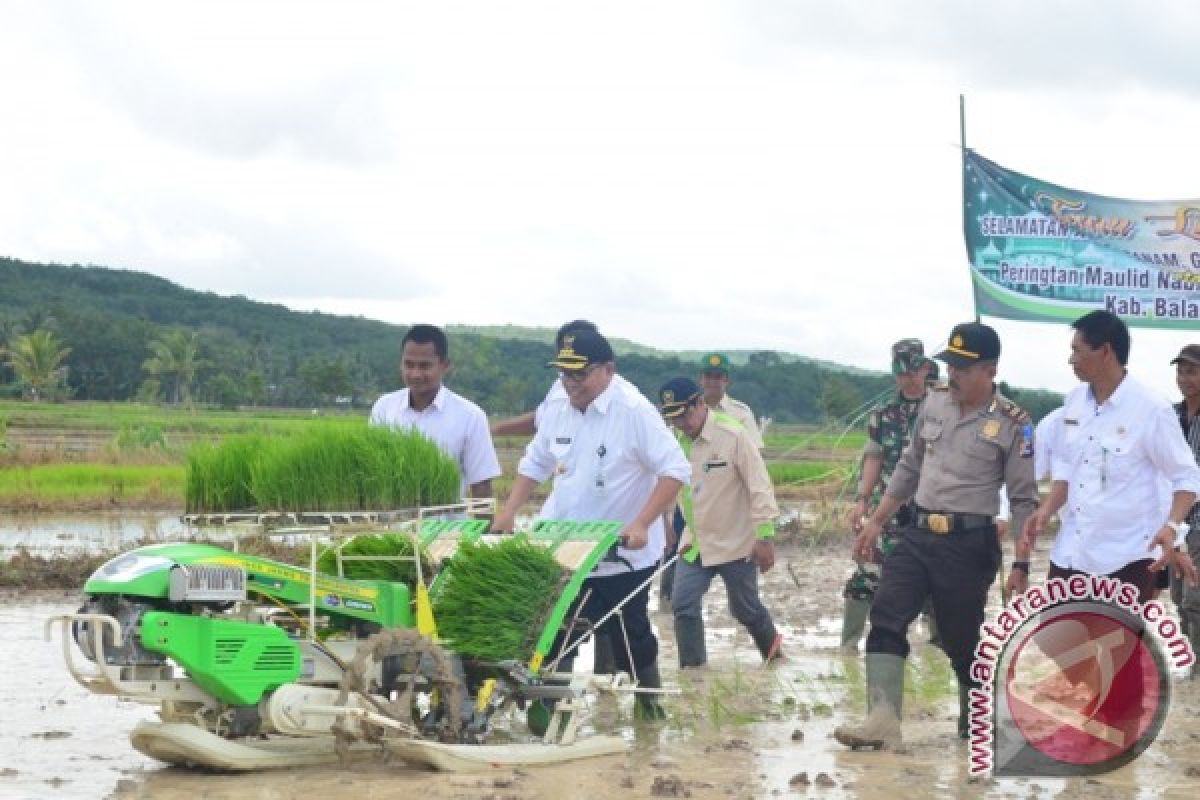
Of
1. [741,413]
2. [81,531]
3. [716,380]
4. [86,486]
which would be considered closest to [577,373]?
[716,380]

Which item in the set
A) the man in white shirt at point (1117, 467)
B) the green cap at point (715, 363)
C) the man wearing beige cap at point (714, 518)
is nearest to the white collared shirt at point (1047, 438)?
the man in white shirt at point (1117, 467)

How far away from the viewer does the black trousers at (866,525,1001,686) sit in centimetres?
722

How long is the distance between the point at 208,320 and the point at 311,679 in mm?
108610

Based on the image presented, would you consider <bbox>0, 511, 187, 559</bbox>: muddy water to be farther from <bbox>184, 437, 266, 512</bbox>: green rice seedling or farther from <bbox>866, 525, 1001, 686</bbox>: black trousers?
<bbox>866, 525, 1001, 686</bbox>: black trousers

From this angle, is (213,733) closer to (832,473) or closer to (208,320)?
(832,473)

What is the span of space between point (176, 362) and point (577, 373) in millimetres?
75980

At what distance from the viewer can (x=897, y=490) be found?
7.78 meters

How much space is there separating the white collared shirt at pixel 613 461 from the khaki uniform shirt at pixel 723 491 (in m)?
1.84

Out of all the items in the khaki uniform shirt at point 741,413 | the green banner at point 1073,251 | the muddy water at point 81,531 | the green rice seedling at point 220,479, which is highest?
the green banner at point 1073,251

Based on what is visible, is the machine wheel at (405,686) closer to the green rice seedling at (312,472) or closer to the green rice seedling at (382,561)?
the green rice seedling at (382,561)

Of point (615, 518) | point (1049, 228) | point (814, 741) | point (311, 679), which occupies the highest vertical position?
point (1049, 228)

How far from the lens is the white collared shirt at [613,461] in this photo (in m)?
7.54

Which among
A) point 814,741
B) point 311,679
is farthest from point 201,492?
point 814,741

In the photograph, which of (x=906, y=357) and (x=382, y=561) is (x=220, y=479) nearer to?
(x=382, y=561)
